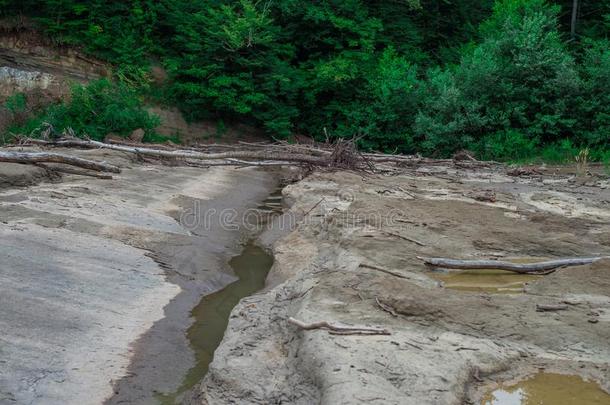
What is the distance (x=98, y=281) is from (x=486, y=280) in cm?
399

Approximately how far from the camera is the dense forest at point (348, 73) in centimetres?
1812

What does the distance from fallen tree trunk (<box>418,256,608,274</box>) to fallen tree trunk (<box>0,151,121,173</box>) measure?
23.4 ft

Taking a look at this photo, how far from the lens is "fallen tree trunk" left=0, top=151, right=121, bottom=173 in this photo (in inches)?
376

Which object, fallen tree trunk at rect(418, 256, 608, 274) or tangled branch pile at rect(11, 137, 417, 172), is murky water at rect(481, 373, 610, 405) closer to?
fallen tree trunk at rect(418, 256, 608, 274)

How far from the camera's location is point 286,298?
5.64 metres

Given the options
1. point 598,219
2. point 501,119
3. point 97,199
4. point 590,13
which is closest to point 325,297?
point 97,199

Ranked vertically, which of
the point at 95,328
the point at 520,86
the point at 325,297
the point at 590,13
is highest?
the point at 590,13

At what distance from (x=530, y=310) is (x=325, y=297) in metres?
1.74

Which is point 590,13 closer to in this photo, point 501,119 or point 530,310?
point 501,119

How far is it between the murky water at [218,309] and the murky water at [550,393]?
7.69 ft

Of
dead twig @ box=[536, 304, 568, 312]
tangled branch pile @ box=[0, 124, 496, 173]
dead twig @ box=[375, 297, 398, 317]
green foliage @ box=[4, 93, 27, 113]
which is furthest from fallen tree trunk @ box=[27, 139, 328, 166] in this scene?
dead twig @ box=[536, 304, 568, 312]

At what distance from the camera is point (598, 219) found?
28.2 feet

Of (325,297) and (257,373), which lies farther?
(325,297)

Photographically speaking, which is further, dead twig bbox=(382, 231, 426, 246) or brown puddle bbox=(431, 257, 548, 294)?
dead twig bbox=(382, 231, 426, 246)
